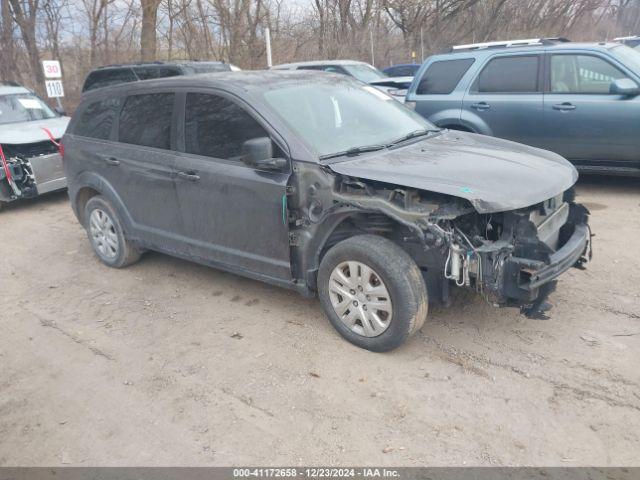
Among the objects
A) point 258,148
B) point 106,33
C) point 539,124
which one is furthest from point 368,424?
point 106,33

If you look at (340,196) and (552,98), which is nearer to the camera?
(340,196)

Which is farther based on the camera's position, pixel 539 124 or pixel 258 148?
pixel 539 124

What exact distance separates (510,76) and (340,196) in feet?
15.1

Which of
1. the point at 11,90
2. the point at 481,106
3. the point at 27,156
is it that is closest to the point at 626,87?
the point at 481,106

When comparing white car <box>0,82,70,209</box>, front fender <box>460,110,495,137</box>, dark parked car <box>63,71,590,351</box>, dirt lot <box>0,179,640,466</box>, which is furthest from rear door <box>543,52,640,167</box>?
white car <box>0,82,70,209</box>

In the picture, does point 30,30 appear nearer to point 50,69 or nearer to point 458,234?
point 50,69

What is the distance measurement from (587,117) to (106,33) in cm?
1828

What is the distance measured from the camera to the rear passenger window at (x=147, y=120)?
15.4 feet

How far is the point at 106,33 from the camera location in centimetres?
1997

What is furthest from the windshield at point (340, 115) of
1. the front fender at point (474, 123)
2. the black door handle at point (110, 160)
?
the front fender at point (474, 123)

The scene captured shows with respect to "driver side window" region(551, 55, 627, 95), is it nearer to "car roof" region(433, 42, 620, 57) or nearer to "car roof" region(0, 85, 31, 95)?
"car roof" region(433, 42, 620, 57)

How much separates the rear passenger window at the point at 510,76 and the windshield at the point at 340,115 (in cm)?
280

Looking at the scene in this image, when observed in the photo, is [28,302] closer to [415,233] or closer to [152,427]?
[152,427]

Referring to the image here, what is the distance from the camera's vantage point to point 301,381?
3.47 meters
